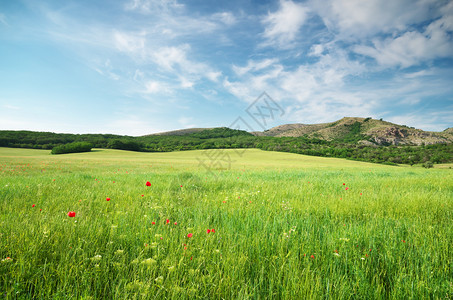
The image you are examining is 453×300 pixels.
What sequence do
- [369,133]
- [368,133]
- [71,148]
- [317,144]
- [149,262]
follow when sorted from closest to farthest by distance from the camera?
[149,262], [71,148], [317,144], [369,133], [368,133]

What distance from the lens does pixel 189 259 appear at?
1.94 m

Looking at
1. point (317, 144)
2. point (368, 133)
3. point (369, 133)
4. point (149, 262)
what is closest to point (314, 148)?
point (317, 144)

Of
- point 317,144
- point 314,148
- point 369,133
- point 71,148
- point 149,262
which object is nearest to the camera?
point 149,262

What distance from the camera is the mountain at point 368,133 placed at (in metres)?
115

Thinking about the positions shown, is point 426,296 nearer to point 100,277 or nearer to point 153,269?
point 153,269

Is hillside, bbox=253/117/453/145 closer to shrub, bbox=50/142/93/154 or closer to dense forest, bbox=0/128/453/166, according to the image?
dense forest, bbox=0/128/453/166

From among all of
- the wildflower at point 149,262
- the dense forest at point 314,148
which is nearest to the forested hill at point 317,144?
the dense forest at point 314,148

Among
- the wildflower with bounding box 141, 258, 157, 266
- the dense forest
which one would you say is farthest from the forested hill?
the wildflower with bounding box 141, 258, 157, 266

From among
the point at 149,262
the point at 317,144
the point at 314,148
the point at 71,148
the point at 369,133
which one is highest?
the point at 369,133

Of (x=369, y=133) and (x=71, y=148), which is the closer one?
(x=71, y=148)

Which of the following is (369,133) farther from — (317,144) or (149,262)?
(149,262)

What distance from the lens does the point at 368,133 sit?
130875 millimetres

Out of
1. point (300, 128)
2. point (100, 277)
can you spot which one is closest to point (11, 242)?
point (100, 277)

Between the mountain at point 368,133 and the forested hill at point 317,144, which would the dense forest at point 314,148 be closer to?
the forested hill at point 317,144
